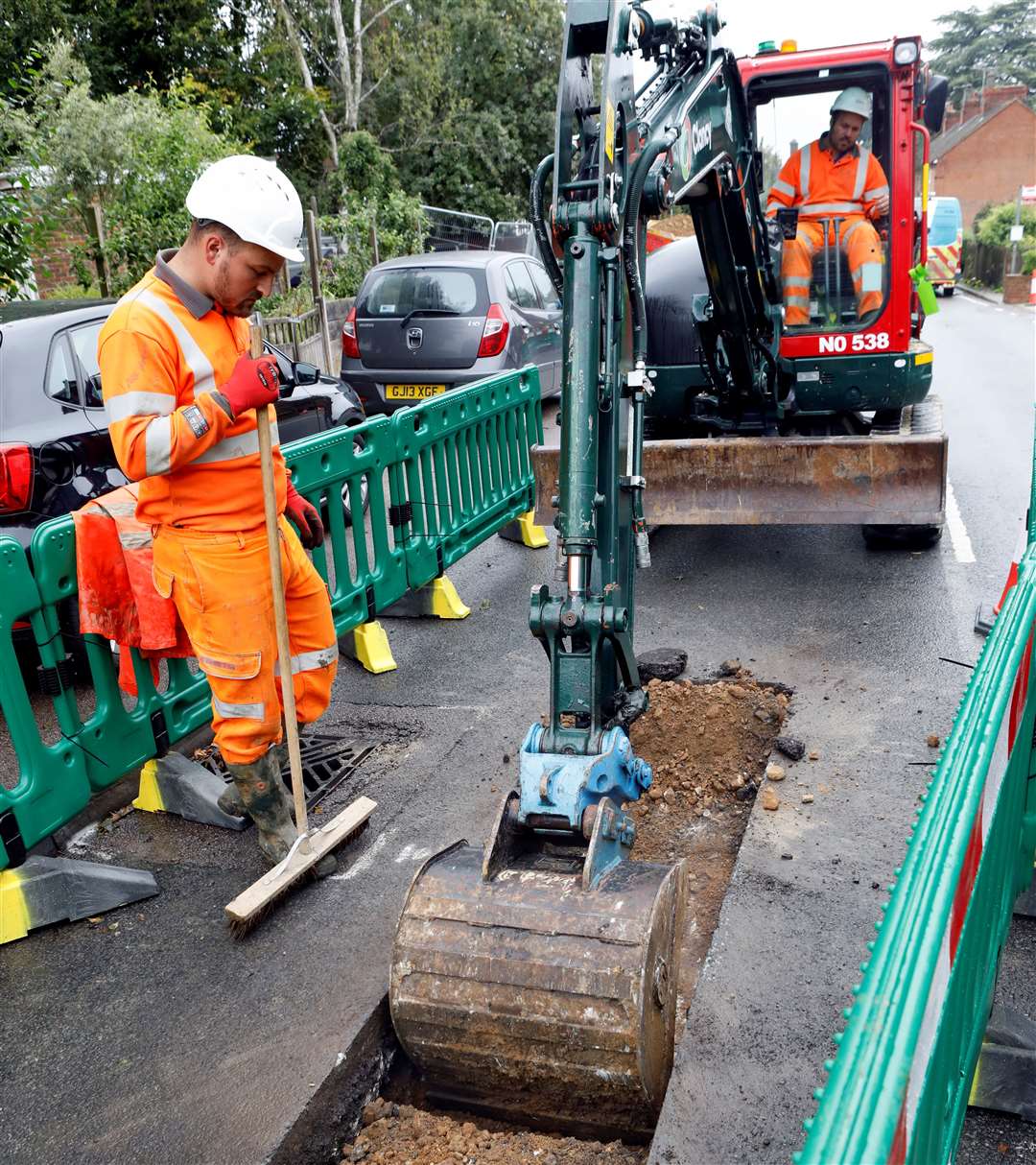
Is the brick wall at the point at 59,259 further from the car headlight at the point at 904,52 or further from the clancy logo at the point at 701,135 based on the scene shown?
the clancy logo at the point at 701,135

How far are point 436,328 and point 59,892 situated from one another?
803 cm

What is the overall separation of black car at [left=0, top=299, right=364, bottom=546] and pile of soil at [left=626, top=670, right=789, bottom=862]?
2290mm

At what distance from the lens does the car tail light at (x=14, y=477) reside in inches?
201

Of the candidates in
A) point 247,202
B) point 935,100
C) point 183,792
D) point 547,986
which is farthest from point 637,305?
point 935,100

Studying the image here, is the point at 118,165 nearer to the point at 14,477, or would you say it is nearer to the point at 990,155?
the point at 14,477

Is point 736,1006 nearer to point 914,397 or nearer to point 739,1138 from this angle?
point 739,1138

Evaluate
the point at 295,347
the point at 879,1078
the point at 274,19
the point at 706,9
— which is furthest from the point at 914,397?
the point at 274,19

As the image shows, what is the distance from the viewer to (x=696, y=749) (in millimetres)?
4648

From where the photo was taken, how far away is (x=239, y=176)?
10.6ft

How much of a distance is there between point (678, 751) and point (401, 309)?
24.7 feet

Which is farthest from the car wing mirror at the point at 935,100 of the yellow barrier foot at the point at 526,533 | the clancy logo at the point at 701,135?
the yellow barrier foot at the point at 526,533

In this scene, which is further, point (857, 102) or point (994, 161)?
point (994, 161)

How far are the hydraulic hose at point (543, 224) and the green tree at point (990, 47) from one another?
263 feet

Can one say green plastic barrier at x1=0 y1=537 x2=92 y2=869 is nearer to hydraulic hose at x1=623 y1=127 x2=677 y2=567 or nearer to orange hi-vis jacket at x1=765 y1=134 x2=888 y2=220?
hydraulic hose at x1=623 y1=127 x2=677 y2=567
